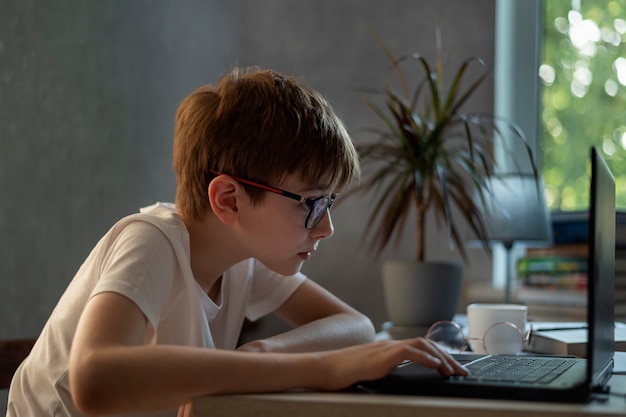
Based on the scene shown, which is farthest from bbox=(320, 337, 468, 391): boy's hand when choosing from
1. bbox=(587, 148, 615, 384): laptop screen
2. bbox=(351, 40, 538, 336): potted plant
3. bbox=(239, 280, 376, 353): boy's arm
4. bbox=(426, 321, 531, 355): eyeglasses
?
bbox=(351, 40, 538, 336): potted plant

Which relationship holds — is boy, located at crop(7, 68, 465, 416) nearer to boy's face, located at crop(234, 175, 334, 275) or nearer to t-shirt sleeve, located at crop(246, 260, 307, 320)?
boy's face, located at crop(234, 175, 334, 275)

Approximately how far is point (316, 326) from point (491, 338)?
39 centimetres

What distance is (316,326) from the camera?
53.7 inches

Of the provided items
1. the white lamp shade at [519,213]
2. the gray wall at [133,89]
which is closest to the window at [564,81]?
the gray wall at [133,89]

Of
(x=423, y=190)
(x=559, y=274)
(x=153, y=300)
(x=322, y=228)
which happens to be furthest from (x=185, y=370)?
(x=559, y=274)

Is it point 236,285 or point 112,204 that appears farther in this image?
point 112,204

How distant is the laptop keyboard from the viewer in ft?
2.97

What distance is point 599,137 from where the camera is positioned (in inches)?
121

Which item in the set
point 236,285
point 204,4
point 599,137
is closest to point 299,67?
point 204,4

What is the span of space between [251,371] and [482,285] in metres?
2.20

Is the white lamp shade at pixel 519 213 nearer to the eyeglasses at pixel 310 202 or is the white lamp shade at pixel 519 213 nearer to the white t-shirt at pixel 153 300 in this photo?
the eyeglasses at pixel 310 202

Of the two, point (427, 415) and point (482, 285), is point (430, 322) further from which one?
point (427, 415)

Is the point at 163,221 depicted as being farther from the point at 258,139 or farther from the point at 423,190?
the point at 423,190

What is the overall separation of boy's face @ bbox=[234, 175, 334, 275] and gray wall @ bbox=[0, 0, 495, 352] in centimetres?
102
